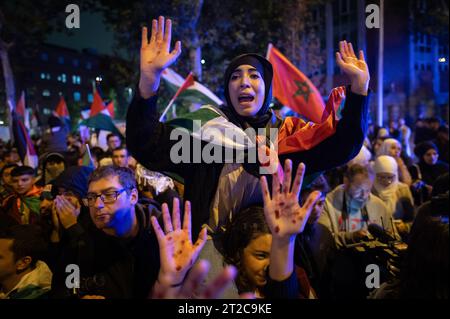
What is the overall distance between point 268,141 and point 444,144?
6420 mm

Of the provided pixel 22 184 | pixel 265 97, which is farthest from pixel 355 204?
pixel 22 184

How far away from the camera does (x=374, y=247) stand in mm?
2840

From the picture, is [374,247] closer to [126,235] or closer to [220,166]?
[220,166]

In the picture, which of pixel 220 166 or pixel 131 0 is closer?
pixel 220 166

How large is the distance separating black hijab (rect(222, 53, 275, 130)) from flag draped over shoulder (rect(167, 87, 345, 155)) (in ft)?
0.22

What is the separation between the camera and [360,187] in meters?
4.09

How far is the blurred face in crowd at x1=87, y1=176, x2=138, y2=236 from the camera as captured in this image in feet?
8.27

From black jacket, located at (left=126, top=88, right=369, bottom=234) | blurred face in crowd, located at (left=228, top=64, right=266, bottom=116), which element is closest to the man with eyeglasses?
black jacket, located at (left=126, top=88, right=369, bottom=234)

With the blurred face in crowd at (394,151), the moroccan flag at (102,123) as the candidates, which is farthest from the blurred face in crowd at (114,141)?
the blurred face in crowd at (394,151)

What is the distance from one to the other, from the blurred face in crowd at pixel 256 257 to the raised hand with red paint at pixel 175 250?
341 millimetres

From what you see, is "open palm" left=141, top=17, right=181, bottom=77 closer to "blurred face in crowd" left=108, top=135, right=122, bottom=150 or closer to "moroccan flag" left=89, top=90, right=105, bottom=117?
"blurred face in crowd" left=108, top=135, right=122, bottom=150

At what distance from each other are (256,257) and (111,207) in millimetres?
930

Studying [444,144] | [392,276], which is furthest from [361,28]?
[444,144]

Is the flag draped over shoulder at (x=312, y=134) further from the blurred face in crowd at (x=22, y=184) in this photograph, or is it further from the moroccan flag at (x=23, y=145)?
the moroccan flag at (x=23, y=145)
